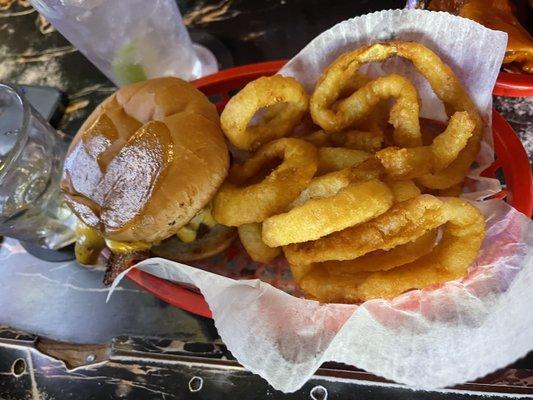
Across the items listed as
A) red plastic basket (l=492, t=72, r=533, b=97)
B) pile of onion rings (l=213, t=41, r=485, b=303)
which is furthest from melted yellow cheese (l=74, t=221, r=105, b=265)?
red plastic basket (l=492, t=72, r=533, b=97)

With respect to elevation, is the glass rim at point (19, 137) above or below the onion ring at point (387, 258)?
above

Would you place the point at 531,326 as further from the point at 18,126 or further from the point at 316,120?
the point at 18,126

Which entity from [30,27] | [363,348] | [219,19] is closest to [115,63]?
[219,19]

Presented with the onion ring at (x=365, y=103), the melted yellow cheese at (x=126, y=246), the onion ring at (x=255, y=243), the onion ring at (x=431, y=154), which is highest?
the onion ring at (x=365, y=103)

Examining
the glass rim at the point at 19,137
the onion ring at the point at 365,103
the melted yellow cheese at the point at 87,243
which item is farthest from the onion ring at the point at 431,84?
the glass rim at the point at 19,137

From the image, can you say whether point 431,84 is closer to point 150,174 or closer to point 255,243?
point 255,243

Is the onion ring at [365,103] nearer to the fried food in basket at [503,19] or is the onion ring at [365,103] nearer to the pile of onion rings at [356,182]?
the pile of onion rings at [356,182]
